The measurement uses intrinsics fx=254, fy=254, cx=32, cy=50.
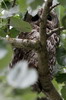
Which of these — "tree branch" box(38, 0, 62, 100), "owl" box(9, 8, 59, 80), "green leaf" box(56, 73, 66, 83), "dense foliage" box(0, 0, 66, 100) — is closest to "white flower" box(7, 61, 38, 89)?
"dense foliage" box(0, 0, 66, 100)

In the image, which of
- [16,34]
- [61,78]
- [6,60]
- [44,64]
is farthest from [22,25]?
[6,60]

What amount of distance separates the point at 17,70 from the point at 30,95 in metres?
0.02

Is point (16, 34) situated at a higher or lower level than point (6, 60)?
higher

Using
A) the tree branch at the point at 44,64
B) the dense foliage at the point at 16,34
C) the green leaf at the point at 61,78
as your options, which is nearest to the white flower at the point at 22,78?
the dense foliage at the point at 16,34

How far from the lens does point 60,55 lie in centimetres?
106

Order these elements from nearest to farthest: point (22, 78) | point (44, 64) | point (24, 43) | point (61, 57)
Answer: point (22, 78) → point (24, 43) → point (44, 64) → point (61, 57)

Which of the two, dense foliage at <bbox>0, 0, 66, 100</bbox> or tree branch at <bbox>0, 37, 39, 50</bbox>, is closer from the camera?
dense foliage at <bbox>0, 0, 66, 100</bbox>

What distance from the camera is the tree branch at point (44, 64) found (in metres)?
0.80

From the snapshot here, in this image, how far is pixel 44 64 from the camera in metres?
0.93

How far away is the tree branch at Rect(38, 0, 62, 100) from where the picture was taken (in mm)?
800

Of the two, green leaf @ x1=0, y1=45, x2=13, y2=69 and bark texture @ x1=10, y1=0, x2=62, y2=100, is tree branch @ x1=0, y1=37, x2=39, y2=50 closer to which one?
bark texture @ x1=10, y1=0, x2=62, y2=100

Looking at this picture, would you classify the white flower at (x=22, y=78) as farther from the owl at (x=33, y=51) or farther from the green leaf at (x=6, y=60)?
the owl at (x=33, y=51)

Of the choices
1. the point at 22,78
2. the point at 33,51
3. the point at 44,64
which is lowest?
the point at 22,78

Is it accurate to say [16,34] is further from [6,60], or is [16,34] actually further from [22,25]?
[6,60]
